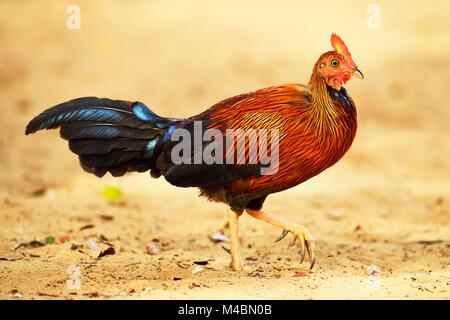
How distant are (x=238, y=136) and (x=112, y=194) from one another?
12.1ft

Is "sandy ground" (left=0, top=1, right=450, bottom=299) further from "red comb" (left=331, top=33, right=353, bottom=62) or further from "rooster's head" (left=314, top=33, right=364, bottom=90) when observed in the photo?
"red comb" (left=331, top=33, right=353, bottom=62)

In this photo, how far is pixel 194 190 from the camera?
10016 millimetres

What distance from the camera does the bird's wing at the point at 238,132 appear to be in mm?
6008

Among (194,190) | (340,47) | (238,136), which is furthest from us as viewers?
(194,190)

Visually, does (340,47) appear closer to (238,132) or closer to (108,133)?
(238,132)

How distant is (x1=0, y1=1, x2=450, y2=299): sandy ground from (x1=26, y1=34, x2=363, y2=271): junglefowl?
677 millimetres

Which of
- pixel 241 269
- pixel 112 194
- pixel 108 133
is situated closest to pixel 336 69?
pixel 241 269

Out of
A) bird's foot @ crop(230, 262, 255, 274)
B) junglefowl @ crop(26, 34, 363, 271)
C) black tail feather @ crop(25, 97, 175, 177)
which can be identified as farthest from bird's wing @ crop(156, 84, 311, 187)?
bird's foot @ crop(230, 262, 255, 274)

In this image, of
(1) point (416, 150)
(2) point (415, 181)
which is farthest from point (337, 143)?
(1) point (416, 150)

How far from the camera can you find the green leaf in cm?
938

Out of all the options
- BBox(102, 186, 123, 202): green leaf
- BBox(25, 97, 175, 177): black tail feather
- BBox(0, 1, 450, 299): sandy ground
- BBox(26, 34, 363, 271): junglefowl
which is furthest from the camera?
BBox(102, 186, 123, 202): green leaf

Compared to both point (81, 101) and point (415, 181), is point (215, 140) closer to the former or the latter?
point (81, 101)

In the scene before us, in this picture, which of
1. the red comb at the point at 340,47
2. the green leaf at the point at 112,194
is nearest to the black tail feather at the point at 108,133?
the red comb at the point at 340,47

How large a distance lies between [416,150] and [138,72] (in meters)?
4.74
